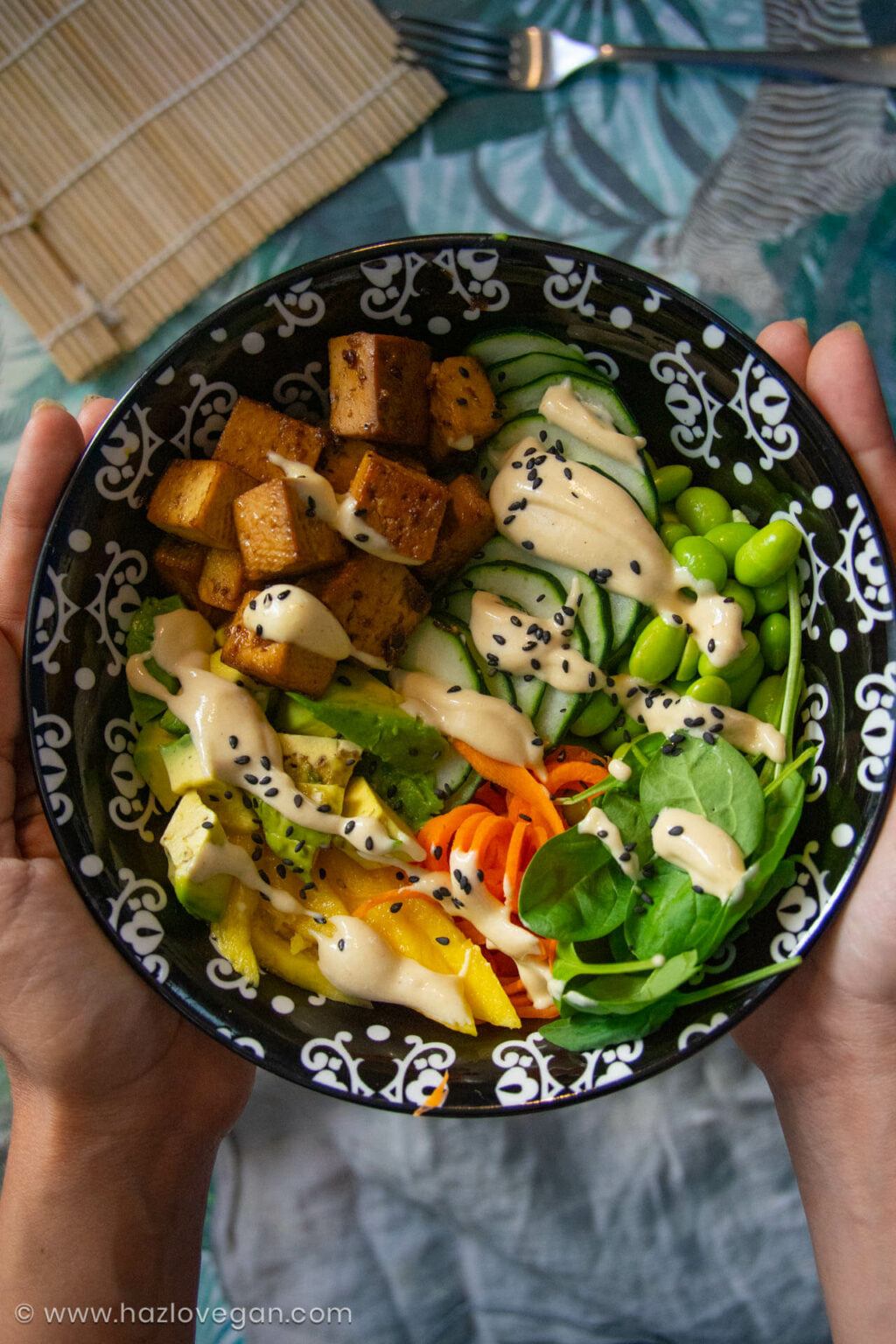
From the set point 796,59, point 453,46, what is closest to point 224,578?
point 453,46

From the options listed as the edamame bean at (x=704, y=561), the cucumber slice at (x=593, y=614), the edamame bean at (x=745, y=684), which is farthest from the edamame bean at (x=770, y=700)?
the cucumber slice at (x=593, y=614)

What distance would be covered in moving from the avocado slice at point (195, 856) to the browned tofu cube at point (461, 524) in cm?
76

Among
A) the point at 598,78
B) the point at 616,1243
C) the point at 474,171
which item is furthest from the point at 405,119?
the point at 616,1243

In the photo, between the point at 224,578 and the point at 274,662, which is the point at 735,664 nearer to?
the point at 274,662

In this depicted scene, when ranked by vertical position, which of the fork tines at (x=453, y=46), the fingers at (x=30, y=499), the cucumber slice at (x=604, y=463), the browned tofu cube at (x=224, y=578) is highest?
the fork tines at (x=453, y=46)

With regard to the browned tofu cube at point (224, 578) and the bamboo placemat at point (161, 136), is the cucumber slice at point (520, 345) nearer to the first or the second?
the browned tofu cube at point (224, 578)

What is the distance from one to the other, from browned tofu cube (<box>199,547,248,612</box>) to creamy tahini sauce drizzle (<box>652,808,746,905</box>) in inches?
41.2

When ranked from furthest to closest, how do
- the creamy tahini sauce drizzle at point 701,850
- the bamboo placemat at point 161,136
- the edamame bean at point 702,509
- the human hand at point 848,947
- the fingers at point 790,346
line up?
the bamboo placemat at point 161,136
the fingers at point 790,346
the edamame bean at point 702,509
the human hand at point 848,947
the creamy tahini sauce drizzle at point 701,850

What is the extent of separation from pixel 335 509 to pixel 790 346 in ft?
3.86

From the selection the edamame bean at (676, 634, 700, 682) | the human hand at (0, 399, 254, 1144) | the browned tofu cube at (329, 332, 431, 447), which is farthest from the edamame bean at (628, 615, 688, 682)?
the human hand at (0, 399, 254, 1144)

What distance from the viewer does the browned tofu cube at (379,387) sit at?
2.14 m

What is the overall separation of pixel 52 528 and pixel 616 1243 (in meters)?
2.47

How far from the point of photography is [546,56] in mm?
3053

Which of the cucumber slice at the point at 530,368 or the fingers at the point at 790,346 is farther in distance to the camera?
the fingers at the point at 790,346
